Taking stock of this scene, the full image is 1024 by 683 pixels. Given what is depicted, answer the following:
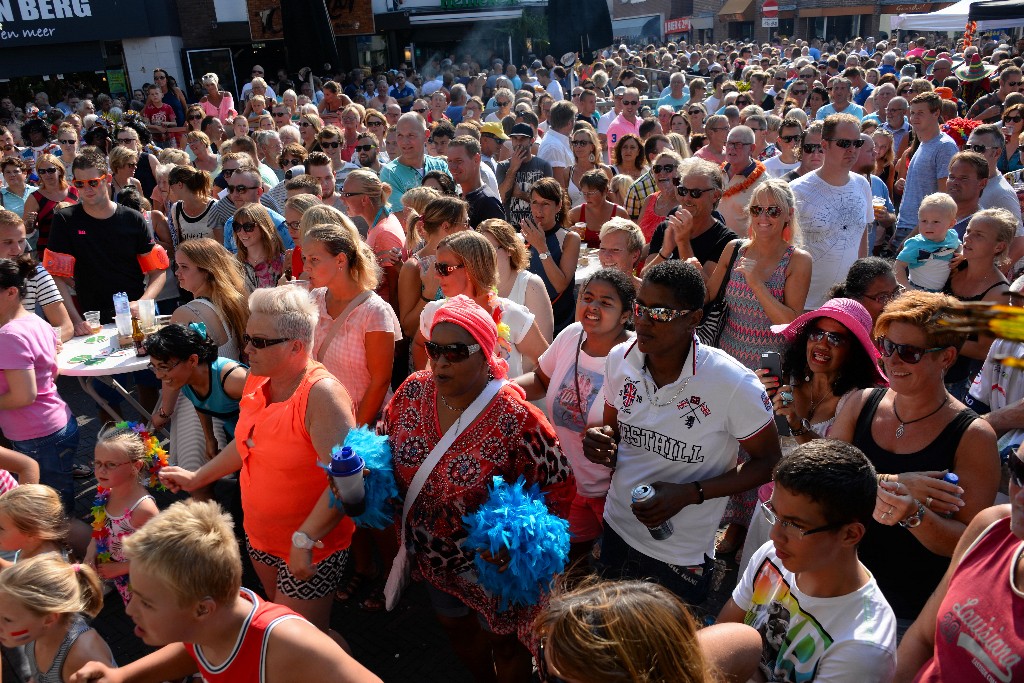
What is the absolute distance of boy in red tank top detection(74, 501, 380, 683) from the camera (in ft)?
7.03

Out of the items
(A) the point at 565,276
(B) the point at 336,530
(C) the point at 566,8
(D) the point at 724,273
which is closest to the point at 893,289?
(D) the point at 724,273

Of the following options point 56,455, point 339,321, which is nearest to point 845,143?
point 339,321

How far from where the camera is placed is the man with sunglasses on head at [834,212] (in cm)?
507

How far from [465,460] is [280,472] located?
0.80m

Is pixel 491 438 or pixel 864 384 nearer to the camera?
pixel 491 438

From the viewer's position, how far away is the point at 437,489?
9.41 feet

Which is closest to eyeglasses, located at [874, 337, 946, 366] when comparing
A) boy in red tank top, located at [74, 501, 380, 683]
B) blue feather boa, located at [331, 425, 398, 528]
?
blue feather boa, located at [331, 425, 398, 528]

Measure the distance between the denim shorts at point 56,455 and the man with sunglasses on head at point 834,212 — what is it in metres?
4.60

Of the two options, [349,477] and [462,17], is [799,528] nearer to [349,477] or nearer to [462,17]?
[349,477]

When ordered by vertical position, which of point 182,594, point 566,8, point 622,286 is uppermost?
point 566,8

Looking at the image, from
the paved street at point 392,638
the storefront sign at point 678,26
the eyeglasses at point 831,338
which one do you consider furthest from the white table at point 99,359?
the storefront sign at point 678,26

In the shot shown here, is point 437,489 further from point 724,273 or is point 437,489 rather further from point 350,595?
point 724,273

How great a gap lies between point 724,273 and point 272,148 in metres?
6.36

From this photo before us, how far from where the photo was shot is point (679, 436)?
282cm
